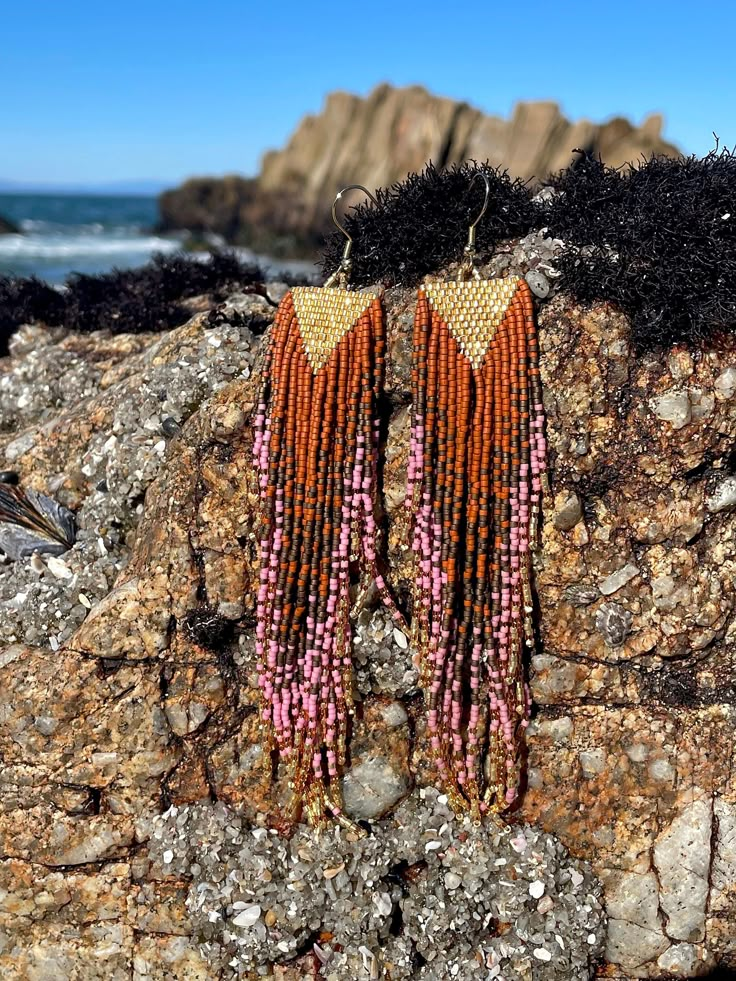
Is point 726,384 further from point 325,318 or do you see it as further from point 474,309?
point 325,318

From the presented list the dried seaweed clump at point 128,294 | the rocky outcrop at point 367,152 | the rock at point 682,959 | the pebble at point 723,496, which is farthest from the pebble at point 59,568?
the rocky outcrop at point 367,152

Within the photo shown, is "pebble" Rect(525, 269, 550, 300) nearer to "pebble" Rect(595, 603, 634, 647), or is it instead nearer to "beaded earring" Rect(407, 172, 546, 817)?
"beaded earring" Rect(407, 172, 546, 817)

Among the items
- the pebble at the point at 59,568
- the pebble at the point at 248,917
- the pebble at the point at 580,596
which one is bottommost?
the pebble at the point at 248,917

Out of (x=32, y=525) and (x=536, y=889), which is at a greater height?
(x=32, y=525)

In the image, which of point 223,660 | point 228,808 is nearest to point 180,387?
point 223,660

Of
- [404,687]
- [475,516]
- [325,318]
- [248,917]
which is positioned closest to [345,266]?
[325,318]

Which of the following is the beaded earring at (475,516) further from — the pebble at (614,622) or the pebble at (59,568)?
the pebble at (59,568)
